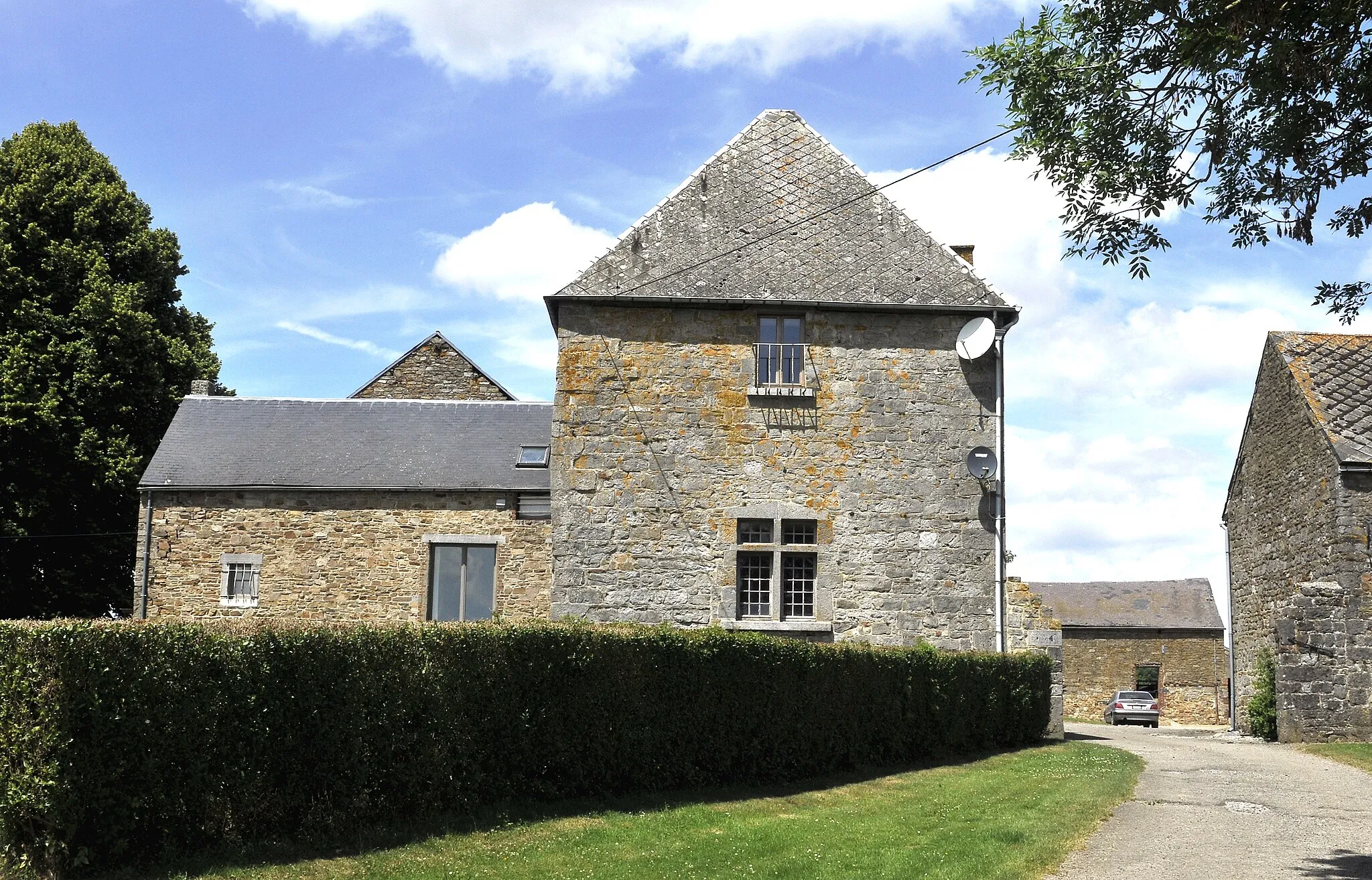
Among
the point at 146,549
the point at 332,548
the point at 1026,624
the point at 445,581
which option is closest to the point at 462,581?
the point at 445,581

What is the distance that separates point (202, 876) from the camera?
7.94m

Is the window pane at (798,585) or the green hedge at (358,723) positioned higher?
the window pane at (798,585)

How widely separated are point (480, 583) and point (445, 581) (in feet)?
2.07

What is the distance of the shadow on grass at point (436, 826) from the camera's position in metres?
8.12

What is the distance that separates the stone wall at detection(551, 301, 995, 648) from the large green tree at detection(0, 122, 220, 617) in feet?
50.4

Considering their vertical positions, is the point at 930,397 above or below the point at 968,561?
above

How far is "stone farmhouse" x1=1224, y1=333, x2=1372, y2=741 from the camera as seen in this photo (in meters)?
20.4

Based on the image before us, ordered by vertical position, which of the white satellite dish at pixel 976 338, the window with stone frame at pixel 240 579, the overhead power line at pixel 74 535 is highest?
Answer: the white satellite dish at pixel 976 338

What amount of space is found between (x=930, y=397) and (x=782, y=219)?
12.5 feet

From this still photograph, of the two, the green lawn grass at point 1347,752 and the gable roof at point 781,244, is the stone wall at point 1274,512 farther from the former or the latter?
the gable roof at point 781,244

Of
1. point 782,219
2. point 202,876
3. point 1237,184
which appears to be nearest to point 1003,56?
point 1237,184

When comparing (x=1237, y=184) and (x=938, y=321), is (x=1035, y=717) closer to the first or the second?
(x=938, y=321)

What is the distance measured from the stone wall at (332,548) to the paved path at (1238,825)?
37.5 feet

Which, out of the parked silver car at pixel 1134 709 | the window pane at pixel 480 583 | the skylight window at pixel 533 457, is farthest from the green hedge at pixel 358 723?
the parked silver car at pixel 1134 709
